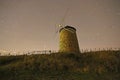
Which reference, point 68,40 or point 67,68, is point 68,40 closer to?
point 68,40

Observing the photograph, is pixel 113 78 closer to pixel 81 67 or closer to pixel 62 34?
pixel 81 67

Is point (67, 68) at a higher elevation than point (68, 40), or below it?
below

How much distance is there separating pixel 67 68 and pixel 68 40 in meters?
14.2

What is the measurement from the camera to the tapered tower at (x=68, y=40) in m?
37.3

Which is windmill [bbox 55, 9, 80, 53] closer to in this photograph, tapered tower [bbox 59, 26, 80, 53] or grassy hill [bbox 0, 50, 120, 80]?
tapered tower [bbox 59, 26, 80, 53]

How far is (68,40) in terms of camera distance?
38.1m

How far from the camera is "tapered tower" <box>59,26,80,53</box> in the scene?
123ft

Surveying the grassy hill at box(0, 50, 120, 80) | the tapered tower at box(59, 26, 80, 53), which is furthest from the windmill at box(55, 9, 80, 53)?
the grassy hill at box(0, 50, 120, 80)

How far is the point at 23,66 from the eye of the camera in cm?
2519

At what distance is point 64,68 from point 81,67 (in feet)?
7.59

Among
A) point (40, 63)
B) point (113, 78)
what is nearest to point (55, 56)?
point (40, 63)

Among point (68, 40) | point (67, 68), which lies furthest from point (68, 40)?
point (67, 68)

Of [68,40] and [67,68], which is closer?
[67,68]

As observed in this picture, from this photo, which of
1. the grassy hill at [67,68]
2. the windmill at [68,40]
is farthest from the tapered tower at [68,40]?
the grassy hill at [67,68]
